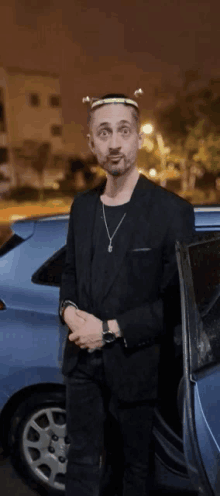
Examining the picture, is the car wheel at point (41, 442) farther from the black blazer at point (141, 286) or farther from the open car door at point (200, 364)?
the open car door at point (200, 364)

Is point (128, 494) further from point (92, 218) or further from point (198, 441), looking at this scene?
point (92, 218)

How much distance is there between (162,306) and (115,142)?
0.70 m

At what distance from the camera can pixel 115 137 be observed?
1835mm

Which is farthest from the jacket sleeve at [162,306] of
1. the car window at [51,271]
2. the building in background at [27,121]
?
the building in background at [27,121]

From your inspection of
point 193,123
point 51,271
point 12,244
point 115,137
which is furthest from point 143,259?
point 193,123

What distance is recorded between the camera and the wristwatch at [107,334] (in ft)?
5.92

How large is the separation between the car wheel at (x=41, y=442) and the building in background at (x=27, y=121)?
168ft

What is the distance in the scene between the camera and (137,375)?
186cm

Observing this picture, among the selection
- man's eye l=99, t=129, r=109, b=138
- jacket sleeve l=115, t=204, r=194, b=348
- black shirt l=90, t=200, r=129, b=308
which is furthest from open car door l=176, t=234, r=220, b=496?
man's eye l=99, t=129, r=109, b=138

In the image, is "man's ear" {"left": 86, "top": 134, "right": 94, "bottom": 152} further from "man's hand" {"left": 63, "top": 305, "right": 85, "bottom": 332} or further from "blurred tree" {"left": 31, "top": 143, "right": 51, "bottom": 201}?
"blurred tree" {"left": 31, "top": 143, "right": 51, "bottom": 201}

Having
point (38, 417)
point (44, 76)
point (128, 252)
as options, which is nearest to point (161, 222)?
point (128, 252)

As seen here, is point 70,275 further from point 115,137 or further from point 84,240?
point 115,137

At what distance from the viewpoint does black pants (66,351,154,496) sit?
6.23ft

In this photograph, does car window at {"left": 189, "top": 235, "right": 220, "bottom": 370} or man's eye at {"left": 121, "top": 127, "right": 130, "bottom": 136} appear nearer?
car window at {"left": 189, "top": 235, "right": 220, "bottom": 370}
